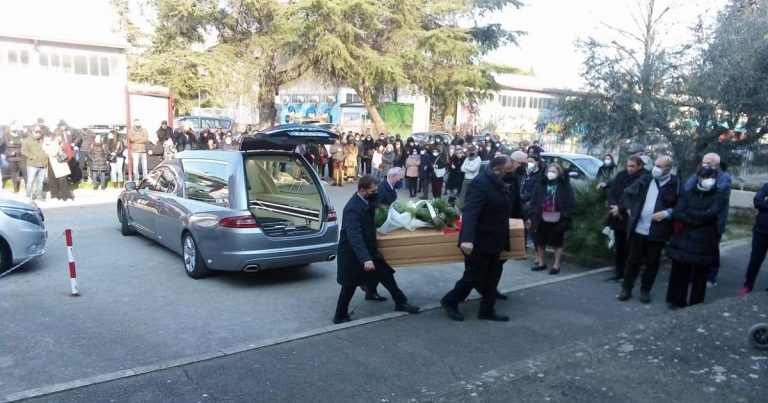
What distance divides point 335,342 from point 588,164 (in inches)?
402

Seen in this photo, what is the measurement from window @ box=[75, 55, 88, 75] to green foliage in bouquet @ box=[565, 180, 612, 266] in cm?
1951

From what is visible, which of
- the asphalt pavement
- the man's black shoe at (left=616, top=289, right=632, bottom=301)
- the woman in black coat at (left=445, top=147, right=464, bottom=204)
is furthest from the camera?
the woman in black coat at (left=445, top=147, right=464, bottom=204)

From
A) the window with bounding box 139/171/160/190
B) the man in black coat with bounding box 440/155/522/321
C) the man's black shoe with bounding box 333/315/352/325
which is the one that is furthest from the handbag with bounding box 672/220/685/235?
the window with bounding box 139/171/160/190

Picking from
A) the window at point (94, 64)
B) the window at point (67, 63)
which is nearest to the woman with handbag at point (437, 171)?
the window at point (94, 64)

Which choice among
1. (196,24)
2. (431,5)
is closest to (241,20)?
(196,24)

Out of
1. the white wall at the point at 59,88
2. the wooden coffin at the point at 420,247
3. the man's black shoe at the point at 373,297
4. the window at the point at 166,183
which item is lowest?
the man's black shoe at the point at 373,297

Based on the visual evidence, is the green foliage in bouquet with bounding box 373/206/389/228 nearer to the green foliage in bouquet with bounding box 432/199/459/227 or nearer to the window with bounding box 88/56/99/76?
the green foliage in bouquet with bounding box 432/199/459/227

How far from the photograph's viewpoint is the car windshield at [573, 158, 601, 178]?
13.8 metres

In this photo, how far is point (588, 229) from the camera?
8.80 meters

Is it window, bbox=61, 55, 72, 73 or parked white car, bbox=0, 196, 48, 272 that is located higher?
window, bbox=61, 55, 72, 73

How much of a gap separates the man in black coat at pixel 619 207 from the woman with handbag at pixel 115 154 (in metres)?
13.4

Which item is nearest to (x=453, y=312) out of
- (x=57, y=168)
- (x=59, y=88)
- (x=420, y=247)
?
(x=420, y=247)

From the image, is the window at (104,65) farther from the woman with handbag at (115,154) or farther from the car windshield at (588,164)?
the car windshield at (588,164)

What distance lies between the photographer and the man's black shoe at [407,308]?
6445 millimetres
